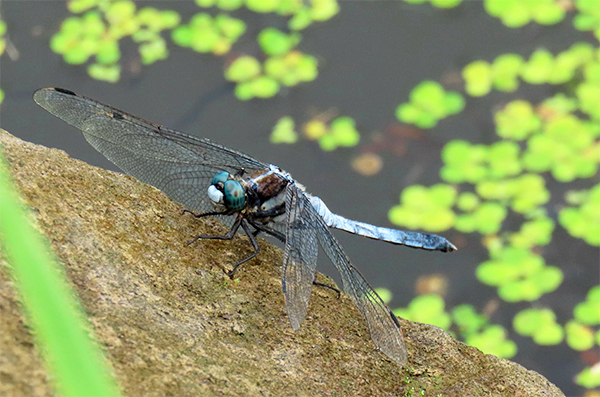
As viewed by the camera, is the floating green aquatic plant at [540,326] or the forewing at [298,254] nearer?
the forewing at [298,254]

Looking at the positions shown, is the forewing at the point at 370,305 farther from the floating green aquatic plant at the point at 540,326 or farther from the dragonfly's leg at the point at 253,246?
the floating green aquatic plant at the point at 540,326

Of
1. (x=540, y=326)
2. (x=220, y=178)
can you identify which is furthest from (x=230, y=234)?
(x=540, y=326)

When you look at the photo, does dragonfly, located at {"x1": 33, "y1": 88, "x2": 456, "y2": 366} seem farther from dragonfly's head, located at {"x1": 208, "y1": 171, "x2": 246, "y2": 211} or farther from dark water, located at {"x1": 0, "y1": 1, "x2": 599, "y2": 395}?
dark water, located at {"x1": 0, "y1": 1, "x2": 599, "y2": 395}

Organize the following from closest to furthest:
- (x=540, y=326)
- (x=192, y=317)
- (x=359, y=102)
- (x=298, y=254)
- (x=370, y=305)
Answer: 1. (x=192, y=317)
2. (x=370, y=305)
3. (x=298, y=254)
4. (x=540, y=326)
5. (x=359, y=102)

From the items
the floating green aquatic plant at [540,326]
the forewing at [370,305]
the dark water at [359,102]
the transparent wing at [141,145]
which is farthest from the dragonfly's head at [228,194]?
the floating green aquatic plant at [540,326]

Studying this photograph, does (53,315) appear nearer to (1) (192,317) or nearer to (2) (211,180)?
(1) (192,317)

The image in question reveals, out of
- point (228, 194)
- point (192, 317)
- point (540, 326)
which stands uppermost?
point (540, 326)
